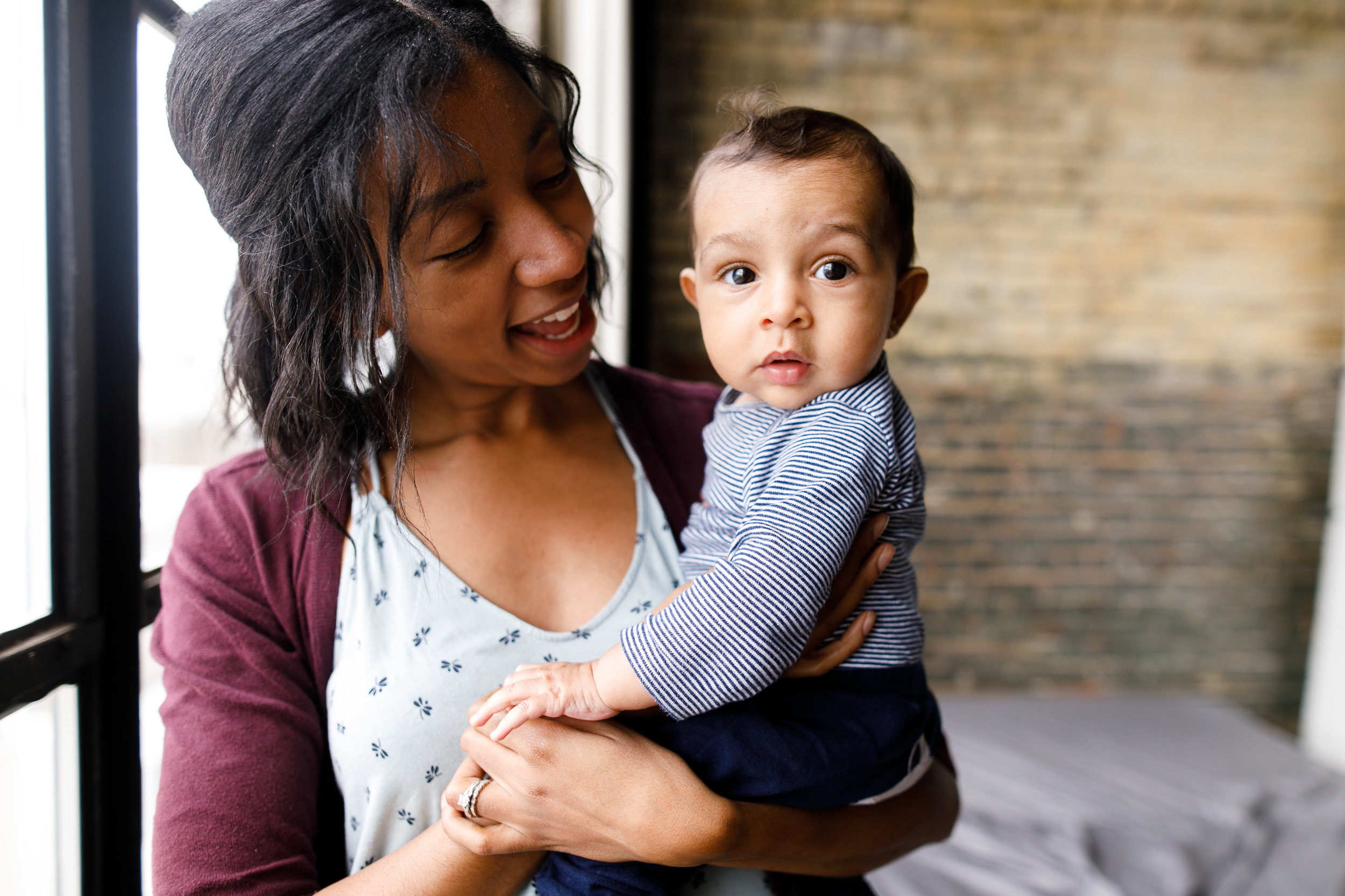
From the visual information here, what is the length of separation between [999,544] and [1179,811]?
1.25 meters

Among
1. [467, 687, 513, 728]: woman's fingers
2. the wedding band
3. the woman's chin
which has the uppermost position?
the woman's chin

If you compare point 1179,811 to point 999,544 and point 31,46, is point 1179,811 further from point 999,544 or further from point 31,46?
point 31,46

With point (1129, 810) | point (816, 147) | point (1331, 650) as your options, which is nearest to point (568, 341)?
point (816, 147)

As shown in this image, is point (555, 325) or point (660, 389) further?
point (660, 389)

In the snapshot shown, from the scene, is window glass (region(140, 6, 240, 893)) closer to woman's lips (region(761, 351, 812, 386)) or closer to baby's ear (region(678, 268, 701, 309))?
baby's ear (region(678, 268, 701, 309))

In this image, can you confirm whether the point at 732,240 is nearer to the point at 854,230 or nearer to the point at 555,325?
the point at 854,230

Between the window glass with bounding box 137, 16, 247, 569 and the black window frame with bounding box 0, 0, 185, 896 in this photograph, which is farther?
the window glass with bounding box 137, 16, 247, 569

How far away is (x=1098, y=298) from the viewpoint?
3.46 m

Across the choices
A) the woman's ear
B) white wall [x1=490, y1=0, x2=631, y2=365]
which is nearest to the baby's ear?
the woman's ear

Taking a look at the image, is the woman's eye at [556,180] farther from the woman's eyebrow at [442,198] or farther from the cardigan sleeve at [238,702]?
the cardigan sleeve at [238,702]

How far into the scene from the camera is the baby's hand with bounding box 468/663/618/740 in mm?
758

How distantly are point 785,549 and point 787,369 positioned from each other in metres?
0.20

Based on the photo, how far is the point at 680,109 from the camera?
3.30 meters

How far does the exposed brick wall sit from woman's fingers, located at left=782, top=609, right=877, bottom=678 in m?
2.61
